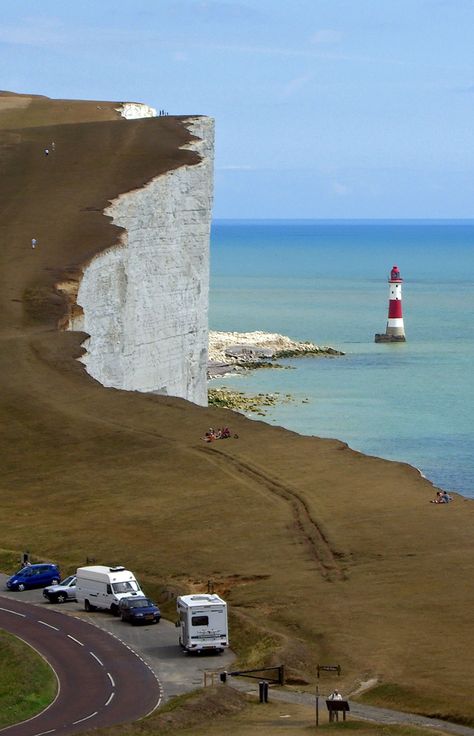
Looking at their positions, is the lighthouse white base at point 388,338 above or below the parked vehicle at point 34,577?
above

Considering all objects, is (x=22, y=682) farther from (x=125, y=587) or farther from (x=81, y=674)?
(x=125, y=587)

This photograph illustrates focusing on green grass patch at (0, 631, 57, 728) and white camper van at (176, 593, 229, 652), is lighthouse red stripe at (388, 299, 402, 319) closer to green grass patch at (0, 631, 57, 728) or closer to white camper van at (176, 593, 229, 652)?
white camper van at (176, 593, 229, 652)

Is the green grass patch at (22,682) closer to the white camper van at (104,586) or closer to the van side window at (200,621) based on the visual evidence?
the van side window at (200,621)

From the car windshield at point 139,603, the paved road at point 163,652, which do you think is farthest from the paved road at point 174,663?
the car windshield at point 139,603

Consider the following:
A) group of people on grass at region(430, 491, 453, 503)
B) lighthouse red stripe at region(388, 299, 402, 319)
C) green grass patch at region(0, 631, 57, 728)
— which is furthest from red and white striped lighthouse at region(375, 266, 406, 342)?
green grass patch at region(0, 631, 57, 728)

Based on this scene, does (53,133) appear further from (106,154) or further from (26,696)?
(26,696)

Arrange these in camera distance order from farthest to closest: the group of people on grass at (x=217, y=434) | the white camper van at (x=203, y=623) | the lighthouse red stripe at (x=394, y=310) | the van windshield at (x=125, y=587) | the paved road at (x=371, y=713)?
the lighthouse red stripe at (x=394, y=310), the group of people on grass at (x=217, y=434), the van windshield at (x=125, y=587), the white camper van at (x=203, y=623), the paved road at (x=371, y=713)
